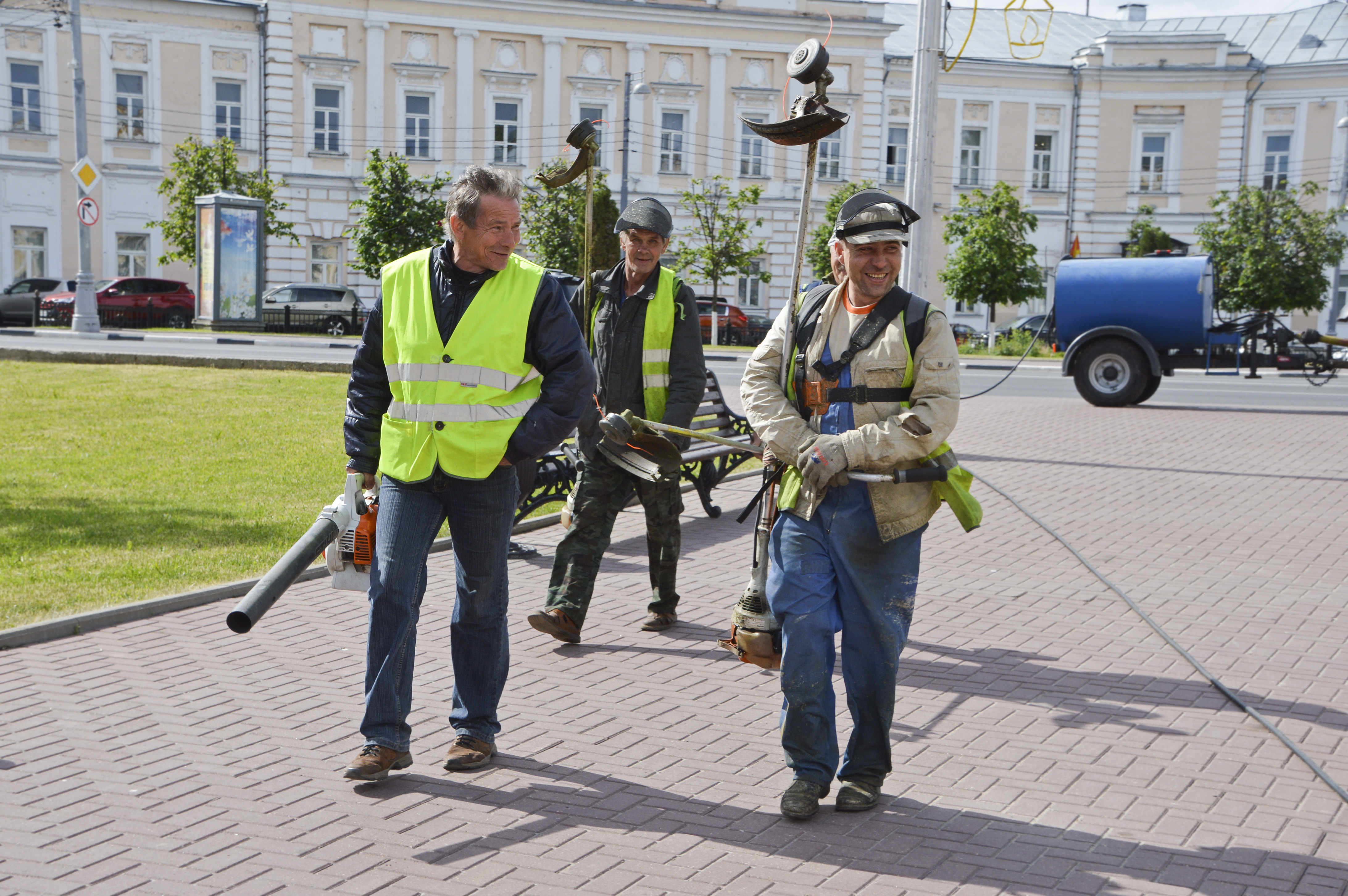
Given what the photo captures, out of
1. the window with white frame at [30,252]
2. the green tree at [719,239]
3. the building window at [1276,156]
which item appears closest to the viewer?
the green tree at [719,239]

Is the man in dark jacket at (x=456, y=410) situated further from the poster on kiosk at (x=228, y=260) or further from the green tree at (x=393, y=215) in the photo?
the green tree at (x=393, y=215)

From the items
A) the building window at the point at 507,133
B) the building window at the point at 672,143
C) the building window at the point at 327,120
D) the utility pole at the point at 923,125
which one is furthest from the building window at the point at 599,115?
the utility pole at the point at 923,125

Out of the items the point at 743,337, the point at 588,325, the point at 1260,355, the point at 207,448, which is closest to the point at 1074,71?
the point at 743,337

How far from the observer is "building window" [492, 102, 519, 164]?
148 ft

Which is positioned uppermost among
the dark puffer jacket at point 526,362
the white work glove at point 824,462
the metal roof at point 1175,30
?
the metal roof at point 1175,30

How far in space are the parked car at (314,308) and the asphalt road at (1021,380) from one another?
7.81 m

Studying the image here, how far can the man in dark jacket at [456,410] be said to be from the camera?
434cm

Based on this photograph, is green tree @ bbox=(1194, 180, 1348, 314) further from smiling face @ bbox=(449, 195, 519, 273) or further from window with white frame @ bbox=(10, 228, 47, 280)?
smiling face @ bbox=(449, 195, 519, 273)

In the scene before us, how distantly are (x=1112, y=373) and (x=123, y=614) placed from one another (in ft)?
51.6

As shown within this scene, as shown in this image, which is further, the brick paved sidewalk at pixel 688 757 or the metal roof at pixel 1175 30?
the metal roof at pixel 1175 30

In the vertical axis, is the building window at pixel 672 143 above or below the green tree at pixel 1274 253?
above

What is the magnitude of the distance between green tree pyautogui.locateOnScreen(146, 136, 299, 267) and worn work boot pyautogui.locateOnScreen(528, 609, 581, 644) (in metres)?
35.2

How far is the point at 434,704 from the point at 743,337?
36.5m

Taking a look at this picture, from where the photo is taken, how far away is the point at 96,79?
42312 millimetres
